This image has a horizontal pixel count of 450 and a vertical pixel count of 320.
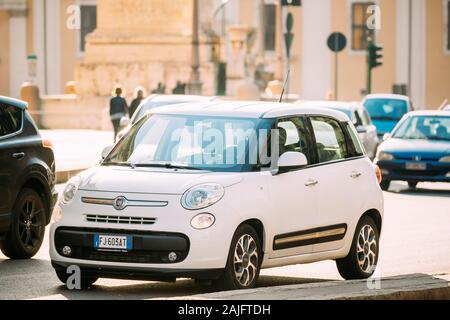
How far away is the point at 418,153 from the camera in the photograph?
28172 millimetres

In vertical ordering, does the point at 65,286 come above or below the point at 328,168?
Result: below

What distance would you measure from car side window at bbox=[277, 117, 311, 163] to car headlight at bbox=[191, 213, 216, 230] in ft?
4.58

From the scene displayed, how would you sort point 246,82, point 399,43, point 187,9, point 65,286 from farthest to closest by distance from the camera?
point 399,43, point 246,82, point 187,9, point 65,286

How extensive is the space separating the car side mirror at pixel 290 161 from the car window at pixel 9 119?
3565 millimetres

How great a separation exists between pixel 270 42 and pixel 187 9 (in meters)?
22.7

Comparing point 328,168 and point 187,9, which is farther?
point 187,9

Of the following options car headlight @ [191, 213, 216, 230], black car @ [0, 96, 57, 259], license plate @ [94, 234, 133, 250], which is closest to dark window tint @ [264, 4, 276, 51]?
black car @ [0, 96, 57, 259]

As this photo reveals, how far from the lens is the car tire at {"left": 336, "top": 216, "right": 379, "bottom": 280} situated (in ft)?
48.0

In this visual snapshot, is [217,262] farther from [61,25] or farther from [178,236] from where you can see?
[61,25]

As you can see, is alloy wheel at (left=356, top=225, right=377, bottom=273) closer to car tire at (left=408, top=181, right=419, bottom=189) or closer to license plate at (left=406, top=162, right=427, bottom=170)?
license plate at (left=406, top=162, right=427, bottom=170)

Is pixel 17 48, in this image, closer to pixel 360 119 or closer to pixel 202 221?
pixel 360 119

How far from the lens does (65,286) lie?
44.7 ft
